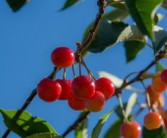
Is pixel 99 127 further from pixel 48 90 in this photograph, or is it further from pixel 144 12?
pixel 144 12

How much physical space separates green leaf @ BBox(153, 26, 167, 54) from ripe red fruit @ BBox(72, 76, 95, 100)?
0.28 metres

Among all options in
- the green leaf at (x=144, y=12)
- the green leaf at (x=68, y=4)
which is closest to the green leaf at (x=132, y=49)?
the green leaf at (x=68, y=4)

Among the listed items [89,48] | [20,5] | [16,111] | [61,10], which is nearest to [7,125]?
[16,111]

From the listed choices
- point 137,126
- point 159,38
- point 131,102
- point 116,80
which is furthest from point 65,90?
point 131,102

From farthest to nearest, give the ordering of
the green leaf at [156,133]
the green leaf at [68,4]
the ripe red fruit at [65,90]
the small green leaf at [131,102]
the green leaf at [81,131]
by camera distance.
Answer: the small green leaf at [131,102]
the green leaf at [156,133]
the green leaf at [81,131]
the green leaf at [68,4]
the ripe red fruit at [65,90]

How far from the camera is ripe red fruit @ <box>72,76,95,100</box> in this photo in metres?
1.76

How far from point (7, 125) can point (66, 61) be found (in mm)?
293

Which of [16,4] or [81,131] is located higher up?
[16,4]

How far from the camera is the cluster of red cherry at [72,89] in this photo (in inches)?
69.8

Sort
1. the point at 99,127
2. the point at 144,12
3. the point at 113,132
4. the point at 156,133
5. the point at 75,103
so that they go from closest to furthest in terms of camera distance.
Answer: the point at 144,12
the point at 75,103
the point at 99,127
the point at 156,133
the point at 113,132

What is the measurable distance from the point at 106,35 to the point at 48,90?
30 centimetres

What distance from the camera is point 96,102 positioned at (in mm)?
1795

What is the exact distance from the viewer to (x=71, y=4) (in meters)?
2.23

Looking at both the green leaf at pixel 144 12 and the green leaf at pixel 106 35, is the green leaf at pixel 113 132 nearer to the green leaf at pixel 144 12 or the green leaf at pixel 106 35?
the green leaf at pixel 106 35
